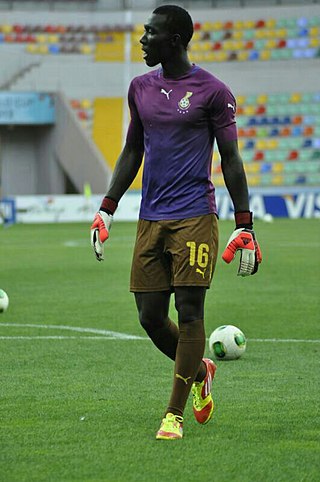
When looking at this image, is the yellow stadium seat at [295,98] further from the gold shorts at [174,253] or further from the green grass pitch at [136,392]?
the gold shorts at [174,253]

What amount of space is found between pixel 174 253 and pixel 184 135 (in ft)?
2.02

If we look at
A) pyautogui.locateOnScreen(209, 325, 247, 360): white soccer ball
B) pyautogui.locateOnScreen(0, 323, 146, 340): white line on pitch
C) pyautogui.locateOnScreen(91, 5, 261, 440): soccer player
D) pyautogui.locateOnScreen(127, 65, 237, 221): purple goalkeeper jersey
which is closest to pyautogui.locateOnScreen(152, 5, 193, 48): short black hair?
pyautogui.locateOnScreen(91, 5, 261, 440): soccer player

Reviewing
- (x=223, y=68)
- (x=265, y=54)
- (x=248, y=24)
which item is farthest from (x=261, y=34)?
(x=223, y=68)

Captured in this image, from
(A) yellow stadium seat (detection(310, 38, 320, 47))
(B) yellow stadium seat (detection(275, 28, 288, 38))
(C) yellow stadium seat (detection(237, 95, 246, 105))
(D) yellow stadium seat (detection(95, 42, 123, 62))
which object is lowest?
(C) yellow stadium seat (detection(237, 95, 246, 105))

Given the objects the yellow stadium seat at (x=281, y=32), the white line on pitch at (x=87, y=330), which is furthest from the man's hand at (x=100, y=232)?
the yellow stadium seat at (x=281, y=32)

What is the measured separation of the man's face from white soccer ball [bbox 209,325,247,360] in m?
3.29

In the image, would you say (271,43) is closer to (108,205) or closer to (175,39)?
(108,205)

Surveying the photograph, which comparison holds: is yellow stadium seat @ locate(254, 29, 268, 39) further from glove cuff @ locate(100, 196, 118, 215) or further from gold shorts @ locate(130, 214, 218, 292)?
gold shorts @ locate(130, 214, 218, 292)

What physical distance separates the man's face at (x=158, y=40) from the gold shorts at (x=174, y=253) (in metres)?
0.86

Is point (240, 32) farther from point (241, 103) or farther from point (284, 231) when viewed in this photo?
point (284, 231)

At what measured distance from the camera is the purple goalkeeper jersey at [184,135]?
6199 millimetres

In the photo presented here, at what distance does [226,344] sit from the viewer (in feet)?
29.9

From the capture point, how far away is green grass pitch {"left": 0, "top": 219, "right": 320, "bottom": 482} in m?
5.36

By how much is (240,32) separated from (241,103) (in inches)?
117
